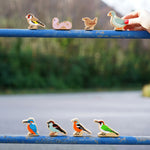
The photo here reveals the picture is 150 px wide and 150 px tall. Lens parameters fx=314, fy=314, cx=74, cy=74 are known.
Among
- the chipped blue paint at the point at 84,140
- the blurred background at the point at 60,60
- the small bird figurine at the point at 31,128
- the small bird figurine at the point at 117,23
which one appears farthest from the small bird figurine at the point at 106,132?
the blurred background at the point at 60,60

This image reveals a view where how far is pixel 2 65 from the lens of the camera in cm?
888

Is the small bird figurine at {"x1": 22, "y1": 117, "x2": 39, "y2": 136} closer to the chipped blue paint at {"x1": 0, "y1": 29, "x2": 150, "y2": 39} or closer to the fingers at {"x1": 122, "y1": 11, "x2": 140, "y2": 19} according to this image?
the chipped blue paint at {"x1": 0, "y1": 29, "x2": 150, "y2": 39}

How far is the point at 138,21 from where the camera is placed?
41.5 inches

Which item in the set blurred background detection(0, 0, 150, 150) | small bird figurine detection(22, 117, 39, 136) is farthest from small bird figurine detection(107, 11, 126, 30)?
blurred background detection(0, 0, 150, 150)

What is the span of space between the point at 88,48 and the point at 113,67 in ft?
3.84

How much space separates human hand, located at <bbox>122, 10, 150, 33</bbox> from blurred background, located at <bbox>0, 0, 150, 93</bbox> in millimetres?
6901

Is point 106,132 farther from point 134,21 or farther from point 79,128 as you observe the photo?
point 134,21

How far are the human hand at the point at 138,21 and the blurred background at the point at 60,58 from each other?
6.90 m

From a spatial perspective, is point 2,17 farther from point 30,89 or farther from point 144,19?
point 144,19

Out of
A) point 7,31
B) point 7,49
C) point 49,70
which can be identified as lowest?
point 49,70

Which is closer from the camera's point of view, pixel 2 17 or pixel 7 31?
pixel 7 31

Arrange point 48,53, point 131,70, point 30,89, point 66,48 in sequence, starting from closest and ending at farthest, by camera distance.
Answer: point 30,89
point 48,53
point 66,48
point 131,70

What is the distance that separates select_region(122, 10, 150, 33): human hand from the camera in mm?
1020

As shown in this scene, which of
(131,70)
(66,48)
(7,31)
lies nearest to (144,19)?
(7,31)
